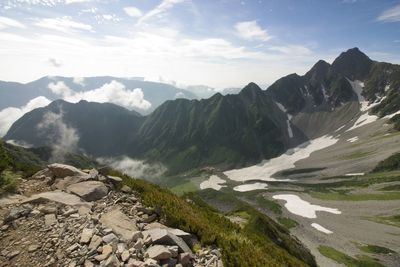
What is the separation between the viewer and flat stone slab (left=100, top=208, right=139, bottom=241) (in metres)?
14.0

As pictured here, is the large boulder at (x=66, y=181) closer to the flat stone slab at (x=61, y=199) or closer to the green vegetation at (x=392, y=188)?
the flat stone slab at (x=61, y=199)

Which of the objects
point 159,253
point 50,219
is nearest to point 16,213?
point 50,219

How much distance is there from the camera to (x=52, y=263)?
40.4ft

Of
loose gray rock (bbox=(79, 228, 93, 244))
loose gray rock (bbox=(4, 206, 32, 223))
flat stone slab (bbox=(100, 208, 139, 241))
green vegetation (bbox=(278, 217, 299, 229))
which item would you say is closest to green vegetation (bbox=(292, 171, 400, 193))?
green vegetation (bbox=(278, 217, 299, 229))

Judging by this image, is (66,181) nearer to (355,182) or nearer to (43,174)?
(43,174)

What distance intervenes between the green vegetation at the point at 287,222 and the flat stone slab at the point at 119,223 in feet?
337

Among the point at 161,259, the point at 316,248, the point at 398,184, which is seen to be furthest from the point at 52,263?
the point at 398,184

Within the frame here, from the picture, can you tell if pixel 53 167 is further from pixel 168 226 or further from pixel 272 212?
pixel 272 212

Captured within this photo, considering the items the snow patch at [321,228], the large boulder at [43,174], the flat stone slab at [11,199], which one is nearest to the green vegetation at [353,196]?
the snow patch at [321,228]

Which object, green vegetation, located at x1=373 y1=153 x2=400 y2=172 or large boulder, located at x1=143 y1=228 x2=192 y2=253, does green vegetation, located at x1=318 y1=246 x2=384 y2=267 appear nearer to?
large boulder, located at x1=143 y1=228 x2=192 y2=253

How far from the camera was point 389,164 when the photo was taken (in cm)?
18050

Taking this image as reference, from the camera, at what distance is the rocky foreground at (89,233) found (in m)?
12.3

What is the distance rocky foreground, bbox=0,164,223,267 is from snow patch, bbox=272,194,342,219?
119783mm

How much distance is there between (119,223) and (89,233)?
1873 millimetres
